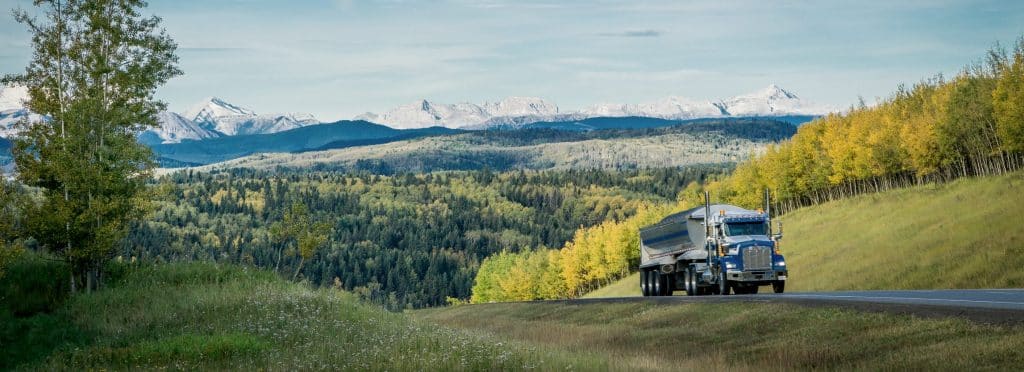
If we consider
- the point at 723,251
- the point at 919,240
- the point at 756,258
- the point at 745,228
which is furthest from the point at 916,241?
the point at 723,251

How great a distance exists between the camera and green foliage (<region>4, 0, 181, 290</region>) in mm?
32156

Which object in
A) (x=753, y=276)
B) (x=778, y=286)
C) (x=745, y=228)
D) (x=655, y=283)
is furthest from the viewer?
(x=655, y=283)

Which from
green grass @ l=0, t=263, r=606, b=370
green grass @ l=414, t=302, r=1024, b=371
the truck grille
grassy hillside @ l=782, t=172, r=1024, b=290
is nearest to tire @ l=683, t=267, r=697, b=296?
the truck grille

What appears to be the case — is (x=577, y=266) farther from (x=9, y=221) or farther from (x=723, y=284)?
(x=9, y=221)

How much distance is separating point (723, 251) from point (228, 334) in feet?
81.6

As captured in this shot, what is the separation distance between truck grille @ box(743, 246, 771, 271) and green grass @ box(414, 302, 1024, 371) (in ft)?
17.3

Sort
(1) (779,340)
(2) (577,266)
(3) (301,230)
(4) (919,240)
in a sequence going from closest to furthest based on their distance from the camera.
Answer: (1) (779,340) → (3) (301,230) → (4) (919,240) → (2) (577,266)

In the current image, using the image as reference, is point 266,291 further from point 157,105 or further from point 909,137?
point 909,137

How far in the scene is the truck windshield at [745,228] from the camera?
136ft

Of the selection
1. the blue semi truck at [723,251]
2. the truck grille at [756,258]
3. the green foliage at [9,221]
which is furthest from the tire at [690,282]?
the green foliage at [9,221]

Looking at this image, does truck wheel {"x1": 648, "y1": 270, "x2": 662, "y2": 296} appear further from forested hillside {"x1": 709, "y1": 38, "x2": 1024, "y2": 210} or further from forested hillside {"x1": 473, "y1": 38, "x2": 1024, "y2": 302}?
forested hillside {"x1": 709, "y1": 38, "x2": 1024, "y2": 210}

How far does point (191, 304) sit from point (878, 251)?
58.7 m

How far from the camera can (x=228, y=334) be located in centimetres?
2366

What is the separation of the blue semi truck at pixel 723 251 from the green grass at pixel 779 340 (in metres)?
4.90
